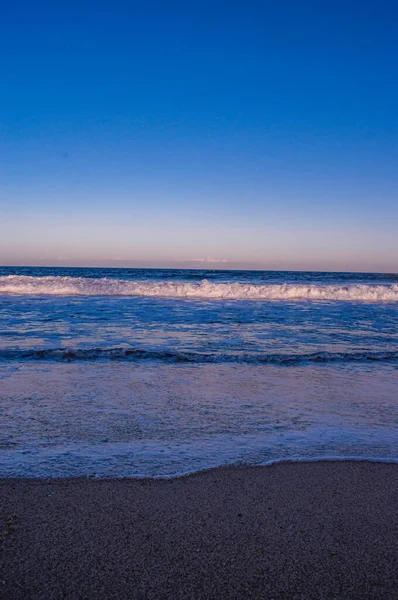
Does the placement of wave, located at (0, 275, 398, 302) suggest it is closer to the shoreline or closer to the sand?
the shoreline

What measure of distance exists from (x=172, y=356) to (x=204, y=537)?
17.2ft

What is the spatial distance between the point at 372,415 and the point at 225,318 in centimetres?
900

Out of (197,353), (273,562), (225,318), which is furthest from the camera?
(225,318)

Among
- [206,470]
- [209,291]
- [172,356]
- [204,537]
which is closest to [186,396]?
[206,470]

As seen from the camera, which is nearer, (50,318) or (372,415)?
(372,415)

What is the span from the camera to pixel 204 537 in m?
2.36

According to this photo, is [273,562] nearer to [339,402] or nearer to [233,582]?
[233,582]

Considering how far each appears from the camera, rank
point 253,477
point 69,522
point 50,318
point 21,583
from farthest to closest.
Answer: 1. point 50,318
2. point 253,477
3. point 69,522
4. point 21,583

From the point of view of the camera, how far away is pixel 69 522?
2.47 m

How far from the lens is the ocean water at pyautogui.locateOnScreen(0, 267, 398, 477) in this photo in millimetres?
3588

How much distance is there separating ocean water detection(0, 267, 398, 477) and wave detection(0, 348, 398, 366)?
0.06 feet

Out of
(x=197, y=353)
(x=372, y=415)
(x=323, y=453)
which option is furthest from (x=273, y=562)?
(x=197, y=353)

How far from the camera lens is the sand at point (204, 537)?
1.99m

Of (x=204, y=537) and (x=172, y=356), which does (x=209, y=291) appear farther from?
(x=204, y=537)
